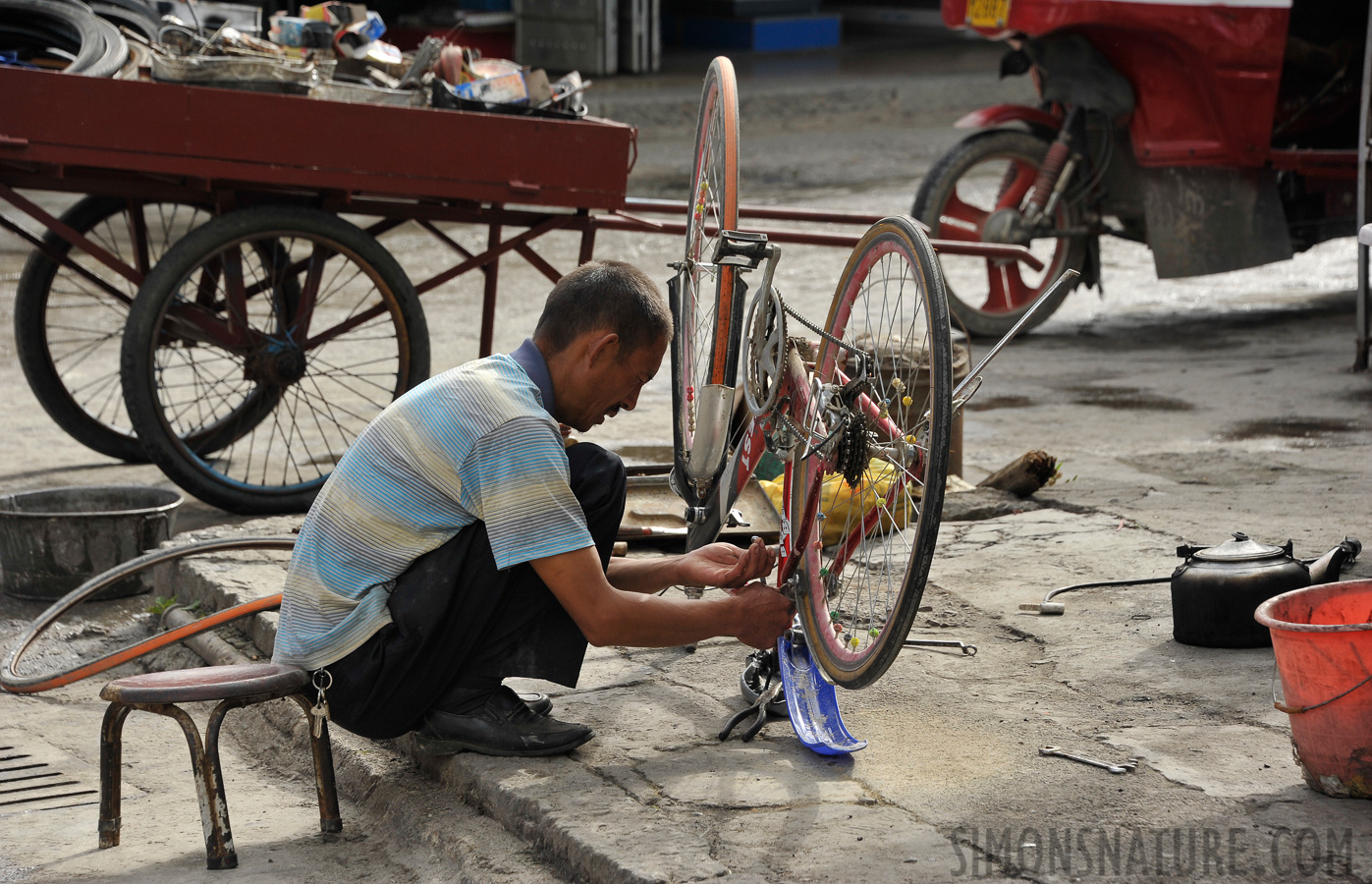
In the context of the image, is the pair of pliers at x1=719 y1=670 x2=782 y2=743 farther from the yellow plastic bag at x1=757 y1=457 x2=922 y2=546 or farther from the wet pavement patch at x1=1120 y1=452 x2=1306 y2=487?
the wet pavement patch at x1=1120 y1=452 x2=1306 y2=487

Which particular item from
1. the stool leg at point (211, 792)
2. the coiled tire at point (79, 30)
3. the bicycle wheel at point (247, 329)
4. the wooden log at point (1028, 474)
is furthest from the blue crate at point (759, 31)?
the stool leg at point (211, 792)

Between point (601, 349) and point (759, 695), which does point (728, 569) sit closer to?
point (759, 695)

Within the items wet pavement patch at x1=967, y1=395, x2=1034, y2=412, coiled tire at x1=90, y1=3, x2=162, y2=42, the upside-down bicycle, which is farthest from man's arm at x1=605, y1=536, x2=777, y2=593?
coiled tire at x1=90, y1=3, x2=162, y2=42

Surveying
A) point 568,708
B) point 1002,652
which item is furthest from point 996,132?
point 568,708

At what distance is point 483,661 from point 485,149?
84.0 inches

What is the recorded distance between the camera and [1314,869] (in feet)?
7.05

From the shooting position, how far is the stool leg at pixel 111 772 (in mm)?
2615

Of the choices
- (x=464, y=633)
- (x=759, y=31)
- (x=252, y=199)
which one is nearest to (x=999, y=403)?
(x=252, y=199)

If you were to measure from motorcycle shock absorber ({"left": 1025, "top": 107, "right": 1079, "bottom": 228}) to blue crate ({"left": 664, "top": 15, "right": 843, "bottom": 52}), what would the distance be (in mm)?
9438

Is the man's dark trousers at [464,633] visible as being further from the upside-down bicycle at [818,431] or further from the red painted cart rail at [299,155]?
the red painted cart rail at [299,155]

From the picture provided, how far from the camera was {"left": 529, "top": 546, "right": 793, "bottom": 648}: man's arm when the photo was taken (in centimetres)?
248

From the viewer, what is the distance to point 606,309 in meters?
2.55

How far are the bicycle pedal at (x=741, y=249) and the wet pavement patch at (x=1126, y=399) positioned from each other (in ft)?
10.5

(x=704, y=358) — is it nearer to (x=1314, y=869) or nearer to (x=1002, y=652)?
(x=1002, y=652)
